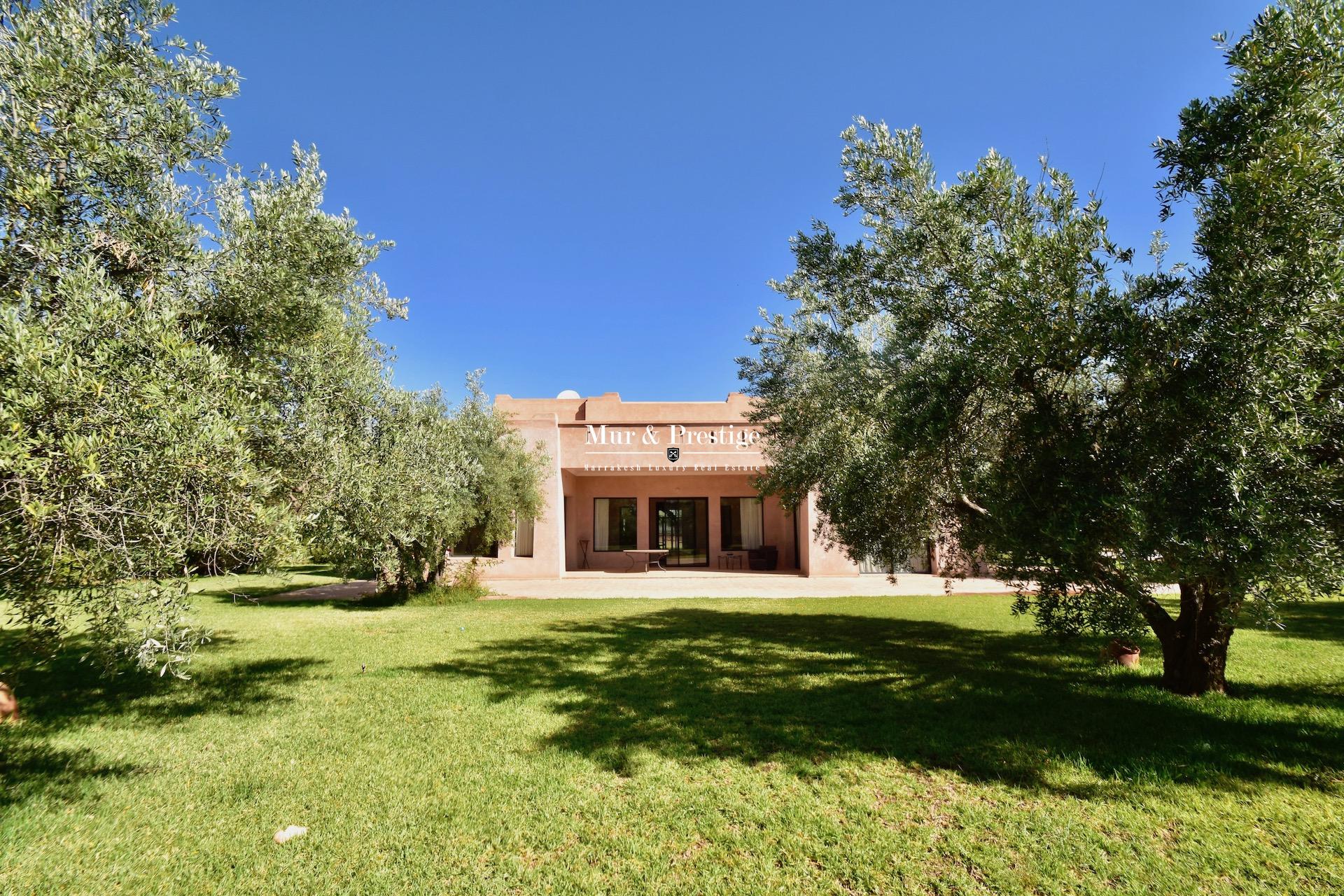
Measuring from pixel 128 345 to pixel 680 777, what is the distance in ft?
15.2

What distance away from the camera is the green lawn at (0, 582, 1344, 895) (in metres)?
3.38

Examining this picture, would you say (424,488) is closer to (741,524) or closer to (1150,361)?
(1150,361)

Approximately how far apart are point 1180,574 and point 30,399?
6707 mm

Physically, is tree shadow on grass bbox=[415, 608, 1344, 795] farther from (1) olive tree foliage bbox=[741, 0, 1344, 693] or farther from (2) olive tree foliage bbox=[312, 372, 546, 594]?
(2) olive tree foliage bbox=[312, 372, 546, 594]

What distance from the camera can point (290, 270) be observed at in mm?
5637

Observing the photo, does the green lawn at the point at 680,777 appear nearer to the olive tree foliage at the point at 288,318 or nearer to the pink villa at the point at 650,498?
the olive tree foliage at the point at 288,318

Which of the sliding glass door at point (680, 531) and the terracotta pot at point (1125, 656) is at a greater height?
the sliding glass door at point (680, 531)

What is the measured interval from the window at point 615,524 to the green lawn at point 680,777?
14559 millimetres

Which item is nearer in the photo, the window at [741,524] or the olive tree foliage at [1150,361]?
the olive tree foliage at [1150,361]

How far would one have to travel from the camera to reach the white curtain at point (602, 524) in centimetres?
2305

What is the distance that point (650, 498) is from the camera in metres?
23.0

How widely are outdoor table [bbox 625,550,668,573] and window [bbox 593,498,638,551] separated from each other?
45.4 inches

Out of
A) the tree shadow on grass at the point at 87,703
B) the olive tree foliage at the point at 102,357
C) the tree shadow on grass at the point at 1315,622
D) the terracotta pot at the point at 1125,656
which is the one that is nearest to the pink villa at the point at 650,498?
the tree shadow on grass at the point at 1315,622

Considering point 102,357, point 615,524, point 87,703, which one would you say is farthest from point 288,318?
point 615,524
